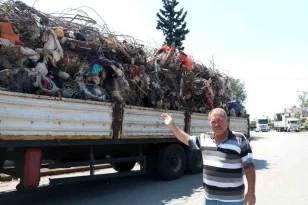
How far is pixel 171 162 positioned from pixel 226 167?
5.22 metres

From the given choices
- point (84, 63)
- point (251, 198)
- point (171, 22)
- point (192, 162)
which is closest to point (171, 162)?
point (192, 162)

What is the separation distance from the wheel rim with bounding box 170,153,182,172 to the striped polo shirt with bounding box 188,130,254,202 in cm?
508

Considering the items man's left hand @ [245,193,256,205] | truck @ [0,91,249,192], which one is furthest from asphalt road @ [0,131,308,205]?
man's left hand @ [245,193,256,205]

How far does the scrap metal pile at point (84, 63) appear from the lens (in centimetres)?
529

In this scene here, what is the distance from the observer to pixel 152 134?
293 inches

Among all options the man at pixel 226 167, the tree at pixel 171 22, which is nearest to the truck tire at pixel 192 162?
the man at pixel 226 167

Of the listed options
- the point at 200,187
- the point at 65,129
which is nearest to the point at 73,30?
the point at 65,129

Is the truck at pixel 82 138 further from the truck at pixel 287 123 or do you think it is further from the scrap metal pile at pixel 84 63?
the truck at pixel 287 123

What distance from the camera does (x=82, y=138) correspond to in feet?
18.8

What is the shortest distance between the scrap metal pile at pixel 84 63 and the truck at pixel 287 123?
46.4 metres

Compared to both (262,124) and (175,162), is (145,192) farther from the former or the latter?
(262,124)

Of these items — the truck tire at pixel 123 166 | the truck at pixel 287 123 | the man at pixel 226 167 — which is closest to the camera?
the man at pixel 226 167

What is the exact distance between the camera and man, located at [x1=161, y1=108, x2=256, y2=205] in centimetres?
302

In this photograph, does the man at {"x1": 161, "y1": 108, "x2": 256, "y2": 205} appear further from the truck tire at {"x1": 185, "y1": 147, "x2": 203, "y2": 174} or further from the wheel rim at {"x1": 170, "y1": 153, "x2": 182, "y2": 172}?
the truck tire at {"x1": 185, "y1": 147, "x2": 203, "y2": 174}
